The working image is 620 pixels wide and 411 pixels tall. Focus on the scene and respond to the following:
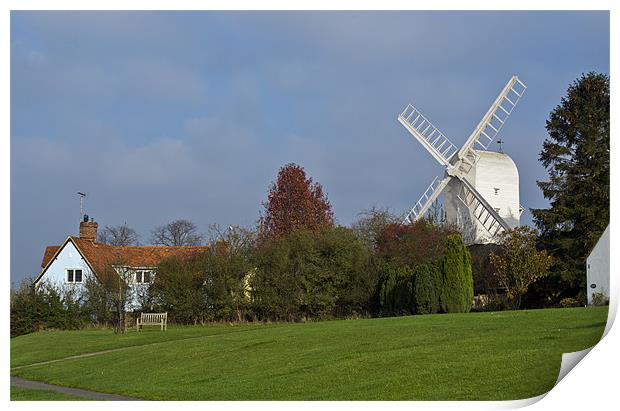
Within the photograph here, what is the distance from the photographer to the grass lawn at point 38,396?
14.5 metres

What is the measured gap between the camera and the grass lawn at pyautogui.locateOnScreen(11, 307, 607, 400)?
12938 millimetres

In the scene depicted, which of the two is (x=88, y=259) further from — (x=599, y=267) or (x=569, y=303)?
(x=599, y=267)

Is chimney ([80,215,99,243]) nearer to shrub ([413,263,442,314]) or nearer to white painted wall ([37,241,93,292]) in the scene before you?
white painted wall ([37,241,93,292])

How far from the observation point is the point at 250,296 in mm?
32281

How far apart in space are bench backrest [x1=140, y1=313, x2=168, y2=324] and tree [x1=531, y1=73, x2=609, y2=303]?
46.3 ft

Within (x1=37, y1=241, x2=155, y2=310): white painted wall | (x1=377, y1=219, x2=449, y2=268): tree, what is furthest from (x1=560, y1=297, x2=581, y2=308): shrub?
(x1=37, y1=241, x2=155, y2=310): white painted wall

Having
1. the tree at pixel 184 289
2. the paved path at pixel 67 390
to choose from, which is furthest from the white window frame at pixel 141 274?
the paved path at pixel 67 390

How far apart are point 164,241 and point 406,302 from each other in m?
33.6

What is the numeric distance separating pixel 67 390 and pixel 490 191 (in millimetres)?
27974

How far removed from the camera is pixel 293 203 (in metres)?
44.5
